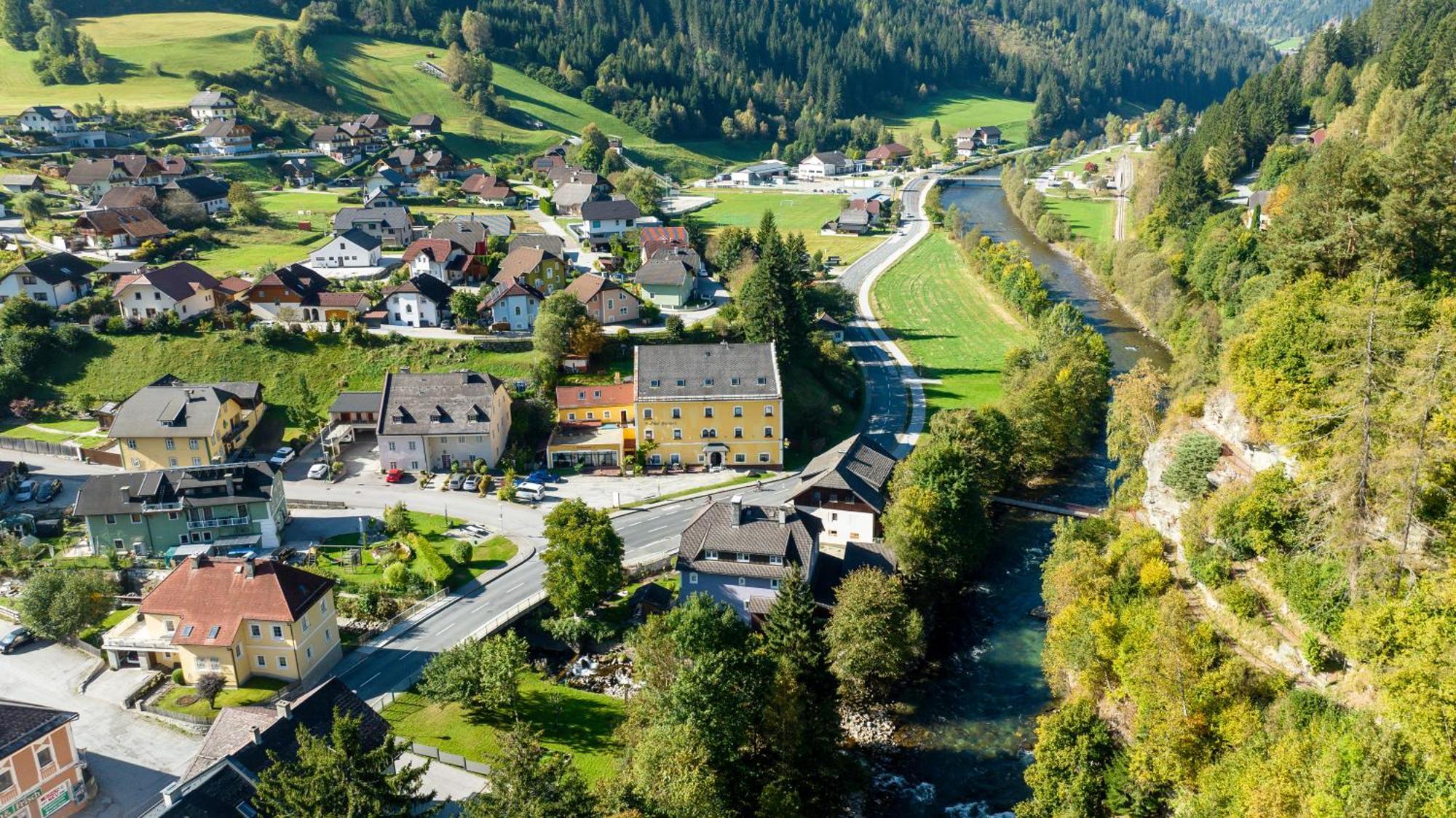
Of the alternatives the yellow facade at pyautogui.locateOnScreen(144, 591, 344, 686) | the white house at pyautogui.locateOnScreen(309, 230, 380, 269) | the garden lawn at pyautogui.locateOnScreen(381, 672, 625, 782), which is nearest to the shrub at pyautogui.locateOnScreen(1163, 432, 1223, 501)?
the garden lawn at pyautogui.locateOnScreen(381, 672, 625, 782)

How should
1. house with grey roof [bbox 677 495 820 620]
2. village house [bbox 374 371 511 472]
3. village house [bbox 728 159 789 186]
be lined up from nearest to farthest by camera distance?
house with grey roof [bbox 677 495 820 620], village house [bbox 374 371 511 472], village house [bbox 728 159 789 186]

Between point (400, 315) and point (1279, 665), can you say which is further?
point (400, 315)

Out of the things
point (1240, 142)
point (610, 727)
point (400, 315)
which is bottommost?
point (610, 727)

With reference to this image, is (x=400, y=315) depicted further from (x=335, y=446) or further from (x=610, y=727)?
(x=610, y=727)

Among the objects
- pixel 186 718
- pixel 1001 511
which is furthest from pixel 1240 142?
pixel 186 718

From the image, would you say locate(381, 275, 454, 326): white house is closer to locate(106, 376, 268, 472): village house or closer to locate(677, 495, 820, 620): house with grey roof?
locate(106, 376, 268, 472): village house

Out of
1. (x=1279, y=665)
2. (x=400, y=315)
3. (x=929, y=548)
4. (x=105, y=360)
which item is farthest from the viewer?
(x=400, y=315)
